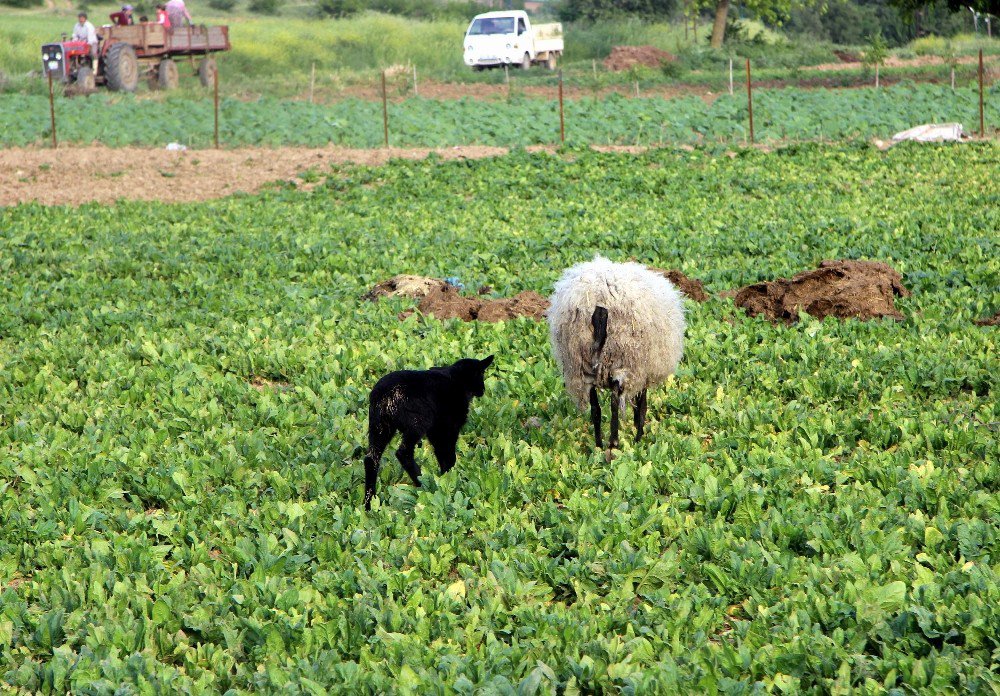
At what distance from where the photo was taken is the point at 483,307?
422 inches

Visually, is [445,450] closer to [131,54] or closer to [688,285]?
[688,285]

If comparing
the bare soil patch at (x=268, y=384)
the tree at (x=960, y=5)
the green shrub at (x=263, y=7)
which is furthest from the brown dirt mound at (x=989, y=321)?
the green shrub at (x=263, y=7)

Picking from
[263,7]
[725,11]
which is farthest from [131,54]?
[263,7]

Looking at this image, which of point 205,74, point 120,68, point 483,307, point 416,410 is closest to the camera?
point 416,410

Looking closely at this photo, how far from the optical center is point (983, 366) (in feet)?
26.7

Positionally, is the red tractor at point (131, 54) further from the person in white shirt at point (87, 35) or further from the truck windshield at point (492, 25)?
the truck windshield at point (492, 25)

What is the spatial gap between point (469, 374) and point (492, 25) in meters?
38.1

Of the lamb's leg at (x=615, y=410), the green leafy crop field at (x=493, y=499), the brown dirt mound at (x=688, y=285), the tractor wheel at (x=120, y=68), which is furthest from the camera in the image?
the tractor wheel at (x=120, y=68)

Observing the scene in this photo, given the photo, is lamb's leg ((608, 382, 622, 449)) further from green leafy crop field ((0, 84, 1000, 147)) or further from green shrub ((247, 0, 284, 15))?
green shrub ((247, 0, 284, 15))

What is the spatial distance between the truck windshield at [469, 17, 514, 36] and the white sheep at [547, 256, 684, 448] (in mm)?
36586

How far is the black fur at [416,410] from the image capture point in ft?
20.3

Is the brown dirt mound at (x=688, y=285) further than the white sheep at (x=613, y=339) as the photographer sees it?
Yes

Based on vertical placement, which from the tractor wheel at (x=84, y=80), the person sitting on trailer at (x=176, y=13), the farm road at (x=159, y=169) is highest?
the person sitting on trailer at (x=176, y=13)

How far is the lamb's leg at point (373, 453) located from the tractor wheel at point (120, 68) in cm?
2814
